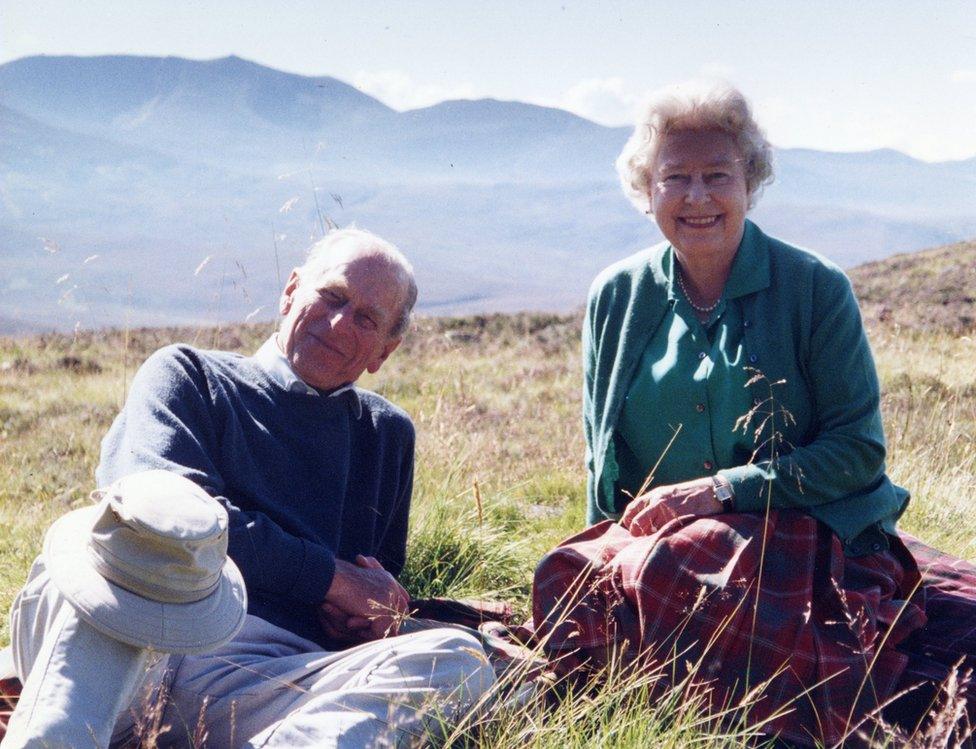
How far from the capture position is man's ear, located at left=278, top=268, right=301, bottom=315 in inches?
130

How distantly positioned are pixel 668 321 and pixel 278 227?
2027mm

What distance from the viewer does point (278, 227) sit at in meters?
4.61

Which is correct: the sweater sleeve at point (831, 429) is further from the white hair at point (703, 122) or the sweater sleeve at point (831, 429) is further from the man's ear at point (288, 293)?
the man's ear at point (288, 293)

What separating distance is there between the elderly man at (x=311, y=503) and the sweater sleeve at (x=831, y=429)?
3.35 feet

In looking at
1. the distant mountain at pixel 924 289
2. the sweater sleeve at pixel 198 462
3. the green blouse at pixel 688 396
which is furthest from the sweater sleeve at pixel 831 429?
the distant mountain at pixel 924 289

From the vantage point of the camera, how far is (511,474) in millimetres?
5484

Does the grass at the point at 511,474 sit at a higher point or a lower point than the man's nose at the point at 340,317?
lower

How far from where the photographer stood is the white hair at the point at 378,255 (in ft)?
10.7

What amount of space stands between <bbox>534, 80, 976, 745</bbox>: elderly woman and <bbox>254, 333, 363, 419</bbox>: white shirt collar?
2.86 ft

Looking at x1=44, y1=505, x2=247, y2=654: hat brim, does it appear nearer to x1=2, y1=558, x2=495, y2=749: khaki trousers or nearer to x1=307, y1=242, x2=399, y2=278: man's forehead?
x1=2, y1=558, x2=495, y2=749: khaki trousers

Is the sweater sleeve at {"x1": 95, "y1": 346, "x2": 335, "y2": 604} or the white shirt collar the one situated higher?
the white shirt collar

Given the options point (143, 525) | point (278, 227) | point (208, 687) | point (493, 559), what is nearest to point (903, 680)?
point (493, 559)

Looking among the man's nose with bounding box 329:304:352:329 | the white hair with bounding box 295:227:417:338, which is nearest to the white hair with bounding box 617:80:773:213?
the white hair with bounding box 295:227:417:338

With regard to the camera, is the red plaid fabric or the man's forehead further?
the man's forehead
